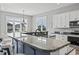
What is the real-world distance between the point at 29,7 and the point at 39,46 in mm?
752

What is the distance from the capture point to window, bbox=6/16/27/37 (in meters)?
1.82

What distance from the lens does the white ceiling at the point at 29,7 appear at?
5.78 feet

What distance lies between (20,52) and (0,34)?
0.51 meters

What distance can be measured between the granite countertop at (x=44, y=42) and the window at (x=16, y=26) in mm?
124

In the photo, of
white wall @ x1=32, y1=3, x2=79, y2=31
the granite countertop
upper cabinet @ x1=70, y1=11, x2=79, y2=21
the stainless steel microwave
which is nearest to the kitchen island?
the granite countertop

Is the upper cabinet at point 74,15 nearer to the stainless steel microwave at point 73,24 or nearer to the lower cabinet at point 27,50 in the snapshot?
the stainless steel microwave at point 73,24

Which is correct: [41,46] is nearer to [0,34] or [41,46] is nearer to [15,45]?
[15,45]

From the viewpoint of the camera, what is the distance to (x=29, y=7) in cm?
180

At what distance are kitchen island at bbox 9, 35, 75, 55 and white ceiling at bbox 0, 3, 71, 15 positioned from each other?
1.65 feet

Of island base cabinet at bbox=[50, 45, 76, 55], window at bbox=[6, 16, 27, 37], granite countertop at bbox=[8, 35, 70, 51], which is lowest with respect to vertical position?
island base cabinet at bbox=[50, 45, 76, 55]

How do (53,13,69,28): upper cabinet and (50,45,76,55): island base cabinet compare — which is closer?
(50,45,76,55): island base cabinet

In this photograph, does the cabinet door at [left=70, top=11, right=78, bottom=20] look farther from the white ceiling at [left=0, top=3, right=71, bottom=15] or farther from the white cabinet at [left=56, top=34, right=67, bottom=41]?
the white cabinet at [left=56, top=34, right=67, bottom=41]

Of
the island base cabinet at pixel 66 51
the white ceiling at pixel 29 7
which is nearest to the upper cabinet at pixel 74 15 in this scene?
the white ceiling at pixel 29 7
